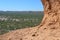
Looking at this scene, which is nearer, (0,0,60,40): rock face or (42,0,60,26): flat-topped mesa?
(0,0,60,40): rock face

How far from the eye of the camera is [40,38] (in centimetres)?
1043

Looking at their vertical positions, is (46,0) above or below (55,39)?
above

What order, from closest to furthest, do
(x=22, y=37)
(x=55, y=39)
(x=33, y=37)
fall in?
(x=55, y=39) → (x=33, y=37) → (x=22, y=37)

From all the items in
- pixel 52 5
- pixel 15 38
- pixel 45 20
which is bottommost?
pixel 15 38

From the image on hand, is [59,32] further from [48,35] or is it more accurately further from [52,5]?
[52,5]

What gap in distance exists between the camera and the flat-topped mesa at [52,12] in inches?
435

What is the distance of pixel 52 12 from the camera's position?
454 inches

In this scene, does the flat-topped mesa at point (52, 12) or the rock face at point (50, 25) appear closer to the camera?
the rock face at point (50, 25)

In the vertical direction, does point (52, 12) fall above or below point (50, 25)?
above

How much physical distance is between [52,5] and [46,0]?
2.31ft

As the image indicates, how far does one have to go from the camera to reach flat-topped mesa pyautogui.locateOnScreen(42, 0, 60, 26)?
1105 cm

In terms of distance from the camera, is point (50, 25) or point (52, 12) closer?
point (50, 25)

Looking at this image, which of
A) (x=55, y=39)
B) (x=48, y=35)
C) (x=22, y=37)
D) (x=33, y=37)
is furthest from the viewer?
(x=22, y=37)

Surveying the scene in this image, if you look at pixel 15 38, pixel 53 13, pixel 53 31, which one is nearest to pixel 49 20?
pixel 53 13
